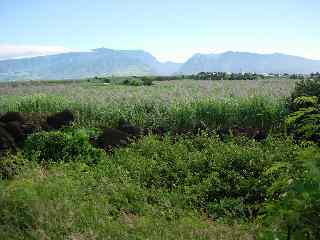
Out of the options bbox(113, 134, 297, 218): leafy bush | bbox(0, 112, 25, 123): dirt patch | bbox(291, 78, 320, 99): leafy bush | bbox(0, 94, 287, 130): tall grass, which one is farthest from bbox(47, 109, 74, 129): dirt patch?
bbox(291, 78, 320, 99): leafy bush

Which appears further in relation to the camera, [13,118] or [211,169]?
[13,118]

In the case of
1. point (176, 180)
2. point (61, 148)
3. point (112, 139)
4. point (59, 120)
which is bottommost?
point (176, 180)

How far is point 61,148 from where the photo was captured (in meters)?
10.8

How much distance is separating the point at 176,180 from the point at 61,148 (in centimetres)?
330

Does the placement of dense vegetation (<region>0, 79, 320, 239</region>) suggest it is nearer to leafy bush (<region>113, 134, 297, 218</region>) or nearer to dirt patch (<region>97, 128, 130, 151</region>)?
leafy bush (<region>113, 134, 297, 218</region>)

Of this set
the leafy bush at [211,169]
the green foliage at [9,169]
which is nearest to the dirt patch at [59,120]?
the leafy bush at [211,169]

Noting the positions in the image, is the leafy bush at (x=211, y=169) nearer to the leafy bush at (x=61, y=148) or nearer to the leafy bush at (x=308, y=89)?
the leafy bush at (x=61, y=148)

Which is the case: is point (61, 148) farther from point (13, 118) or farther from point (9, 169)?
point (13, 118)

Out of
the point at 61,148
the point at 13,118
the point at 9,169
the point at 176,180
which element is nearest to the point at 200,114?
the point at 61,148

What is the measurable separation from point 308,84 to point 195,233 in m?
9.15

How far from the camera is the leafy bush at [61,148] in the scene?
34.9 feet

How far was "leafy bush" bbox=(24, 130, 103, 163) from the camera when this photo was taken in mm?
10625

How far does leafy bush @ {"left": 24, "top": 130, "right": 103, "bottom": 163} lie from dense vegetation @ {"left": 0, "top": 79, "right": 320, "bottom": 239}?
0.03 meters

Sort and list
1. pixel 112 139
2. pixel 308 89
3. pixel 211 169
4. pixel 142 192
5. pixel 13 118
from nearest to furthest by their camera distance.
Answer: pixel 142 192, pixel 211 169, pixel 112 139, pixel 13 118, pixel 308 89
